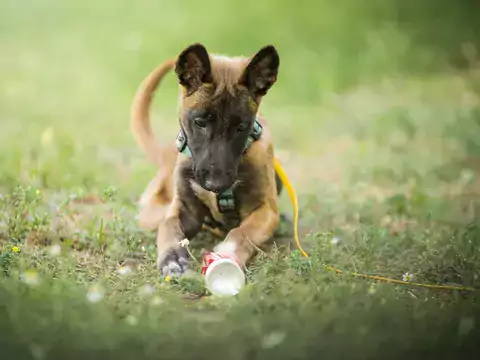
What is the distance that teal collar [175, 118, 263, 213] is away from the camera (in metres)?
4.64

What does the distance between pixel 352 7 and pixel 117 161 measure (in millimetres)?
5973

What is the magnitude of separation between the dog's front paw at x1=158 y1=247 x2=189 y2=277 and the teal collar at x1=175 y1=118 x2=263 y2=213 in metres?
0.40

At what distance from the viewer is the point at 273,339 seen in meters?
3.24

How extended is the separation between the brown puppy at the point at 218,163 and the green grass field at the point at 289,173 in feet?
0.64

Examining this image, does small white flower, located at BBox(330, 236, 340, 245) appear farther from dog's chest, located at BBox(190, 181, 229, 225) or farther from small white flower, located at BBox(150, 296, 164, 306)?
→ small white flower, located at BBox(150, 296, 164, 306)

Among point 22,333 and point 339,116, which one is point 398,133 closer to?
point 339,116

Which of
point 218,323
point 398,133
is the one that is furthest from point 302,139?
point 218,323

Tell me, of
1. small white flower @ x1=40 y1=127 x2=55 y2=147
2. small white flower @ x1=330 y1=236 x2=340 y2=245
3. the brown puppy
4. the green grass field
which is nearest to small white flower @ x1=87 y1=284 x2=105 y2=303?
the green grass field

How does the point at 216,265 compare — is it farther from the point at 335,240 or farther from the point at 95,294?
the point at 335,240

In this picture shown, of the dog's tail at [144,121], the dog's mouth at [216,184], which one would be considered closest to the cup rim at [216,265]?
the dog's mouth at [216,184]

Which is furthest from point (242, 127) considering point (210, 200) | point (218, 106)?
point (210, 200)

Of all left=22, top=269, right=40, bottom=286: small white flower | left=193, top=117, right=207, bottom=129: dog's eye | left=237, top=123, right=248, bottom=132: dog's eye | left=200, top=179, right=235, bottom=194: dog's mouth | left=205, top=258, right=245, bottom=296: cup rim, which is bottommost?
left=205, top=258, right=245, bottom=296: cup rim

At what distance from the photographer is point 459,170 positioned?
7195 millimetres

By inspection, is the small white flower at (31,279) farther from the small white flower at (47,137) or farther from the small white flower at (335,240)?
the small white flower at (47,137)
